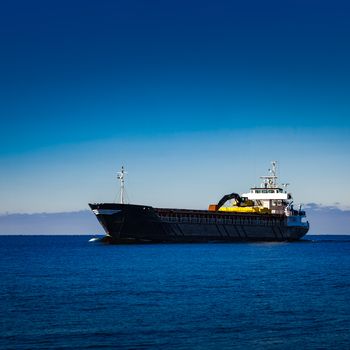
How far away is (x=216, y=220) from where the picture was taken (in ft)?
402

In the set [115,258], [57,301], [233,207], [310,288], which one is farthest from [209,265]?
[233,207]

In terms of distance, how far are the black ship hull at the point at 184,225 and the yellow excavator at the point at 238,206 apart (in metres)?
4.50

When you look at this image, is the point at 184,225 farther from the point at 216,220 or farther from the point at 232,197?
the point at 232,197

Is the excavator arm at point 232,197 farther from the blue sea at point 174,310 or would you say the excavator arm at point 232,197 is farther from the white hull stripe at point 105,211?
the blue sea at point 174,310

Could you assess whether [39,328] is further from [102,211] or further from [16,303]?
[102,211]

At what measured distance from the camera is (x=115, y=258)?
82062 millimetres

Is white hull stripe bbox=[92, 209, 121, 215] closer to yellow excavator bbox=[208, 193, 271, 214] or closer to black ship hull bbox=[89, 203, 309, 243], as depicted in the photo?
black ship hull bbox=[89, 203, 309, 243]

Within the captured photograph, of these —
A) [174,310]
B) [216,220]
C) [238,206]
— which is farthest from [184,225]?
[174,310]

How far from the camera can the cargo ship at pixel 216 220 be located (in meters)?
105

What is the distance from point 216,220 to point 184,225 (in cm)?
936

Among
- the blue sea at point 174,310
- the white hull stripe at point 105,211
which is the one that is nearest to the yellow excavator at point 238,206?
the white hull stripe at point 105,211

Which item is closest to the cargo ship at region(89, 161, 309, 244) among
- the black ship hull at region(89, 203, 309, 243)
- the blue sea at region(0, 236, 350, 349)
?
the black ship hull at region(89, 203, 309, 243)

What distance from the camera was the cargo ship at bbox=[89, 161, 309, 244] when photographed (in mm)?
104562

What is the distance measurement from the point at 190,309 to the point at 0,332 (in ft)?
36.3
